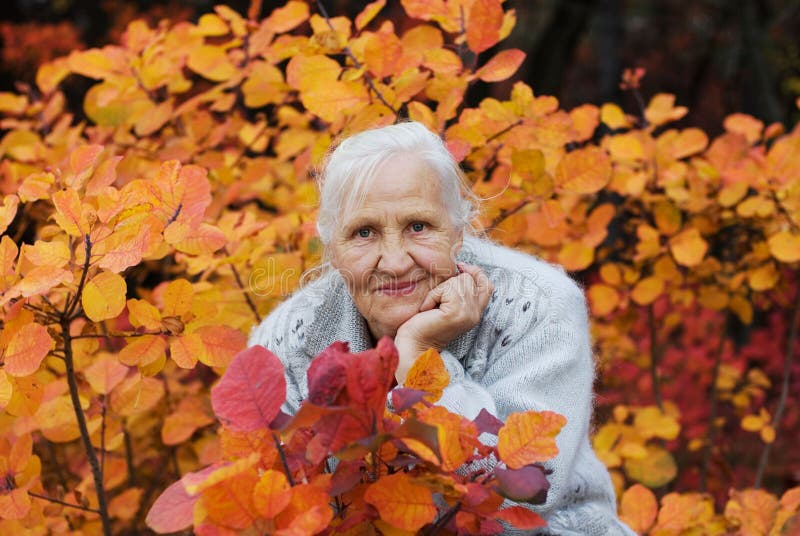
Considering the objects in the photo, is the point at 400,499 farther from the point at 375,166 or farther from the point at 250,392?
the point at 375,166

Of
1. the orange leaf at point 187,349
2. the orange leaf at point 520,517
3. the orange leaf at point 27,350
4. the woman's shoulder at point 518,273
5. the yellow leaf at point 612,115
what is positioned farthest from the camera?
the yellow leaf at point 612,115

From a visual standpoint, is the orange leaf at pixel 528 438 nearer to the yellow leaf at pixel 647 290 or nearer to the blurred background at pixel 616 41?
the yellow leaf at pixel 647 290

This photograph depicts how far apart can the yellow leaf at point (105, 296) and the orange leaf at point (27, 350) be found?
90 millimetres

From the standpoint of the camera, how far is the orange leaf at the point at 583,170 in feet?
6.84

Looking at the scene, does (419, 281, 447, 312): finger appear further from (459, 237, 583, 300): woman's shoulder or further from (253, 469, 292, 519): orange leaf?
(253, 469, 292, 519): orange leaf

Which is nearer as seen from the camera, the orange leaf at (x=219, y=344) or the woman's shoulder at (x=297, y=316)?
the orange leaf at (x=219, y=344)

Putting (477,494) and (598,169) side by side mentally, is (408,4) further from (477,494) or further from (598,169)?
(477,494)

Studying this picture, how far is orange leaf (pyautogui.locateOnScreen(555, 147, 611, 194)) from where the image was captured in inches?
82.1

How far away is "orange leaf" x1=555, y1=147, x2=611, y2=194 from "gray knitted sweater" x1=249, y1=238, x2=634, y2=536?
0.82 feet

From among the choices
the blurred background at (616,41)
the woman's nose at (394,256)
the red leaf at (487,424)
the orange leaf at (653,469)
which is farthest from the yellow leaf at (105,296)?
the blurred background at (616,41)

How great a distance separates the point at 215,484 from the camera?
104cm

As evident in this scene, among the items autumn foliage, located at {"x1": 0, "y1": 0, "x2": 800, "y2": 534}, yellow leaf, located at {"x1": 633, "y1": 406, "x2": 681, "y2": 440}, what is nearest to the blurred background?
autumn foliage, located at {"x1": 0, "y1": 0, "x2": 800, "y2": 534}

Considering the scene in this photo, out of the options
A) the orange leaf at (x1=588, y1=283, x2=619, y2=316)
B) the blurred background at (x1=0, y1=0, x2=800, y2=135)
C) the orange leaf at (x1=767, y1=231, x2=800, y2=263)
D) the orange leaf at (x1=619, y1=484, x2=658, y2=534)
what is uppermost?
the orange leaf at (x1=767, y1=231, x2=800, y2=263)

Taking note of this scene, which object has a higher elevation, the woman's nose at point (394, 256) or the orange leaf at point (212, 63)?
the orange leaf at point (212, 63)
